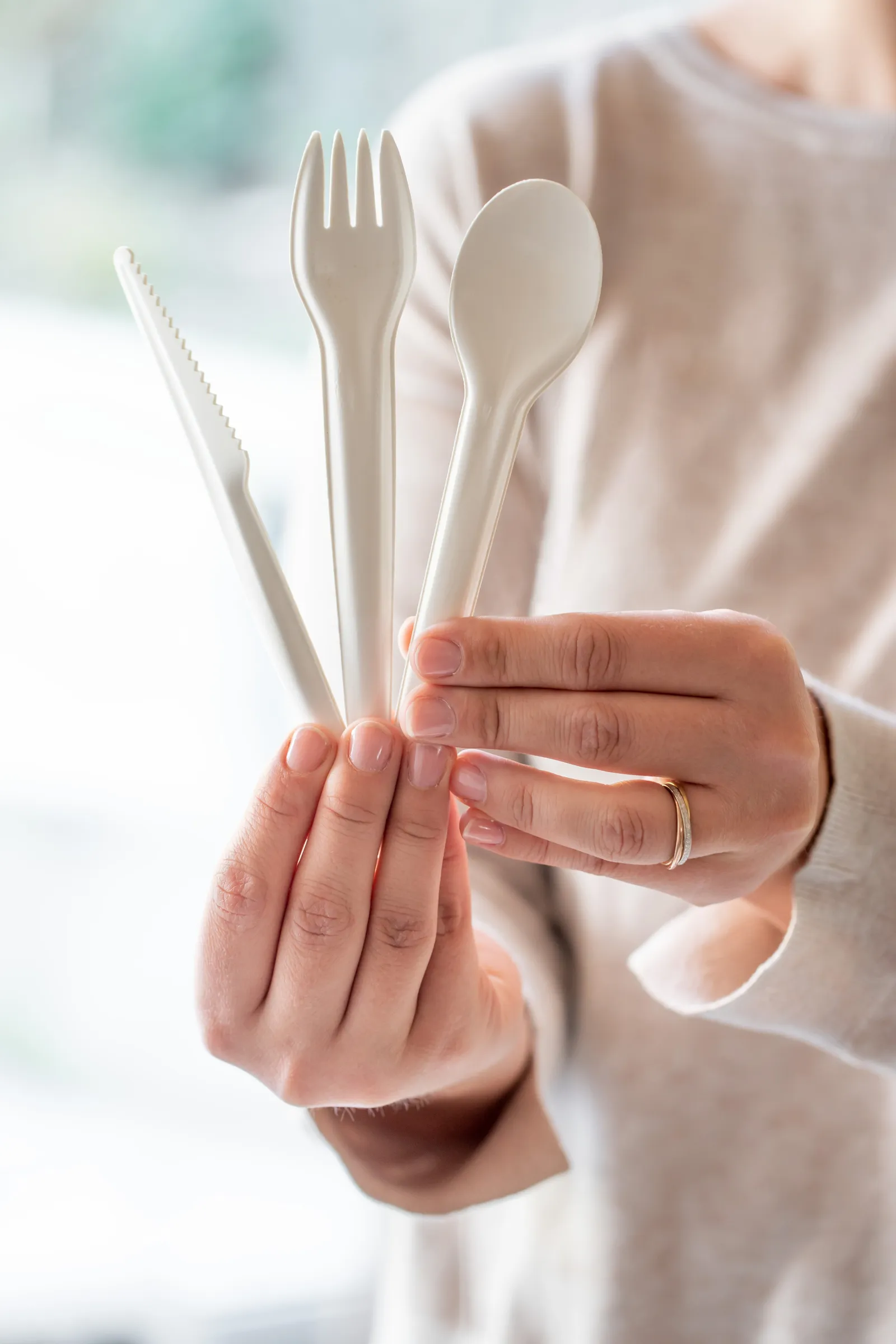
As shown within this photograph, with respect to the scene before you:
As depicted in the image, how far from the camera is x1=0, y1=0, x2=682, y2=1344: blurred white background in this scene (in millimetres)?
746

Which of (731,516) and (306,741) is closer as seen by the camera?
(306,741)

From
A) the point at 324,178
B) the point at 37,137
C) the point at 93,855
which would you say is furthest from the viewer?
the point at 93,855

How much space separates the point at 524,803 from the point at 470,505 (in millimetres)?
87

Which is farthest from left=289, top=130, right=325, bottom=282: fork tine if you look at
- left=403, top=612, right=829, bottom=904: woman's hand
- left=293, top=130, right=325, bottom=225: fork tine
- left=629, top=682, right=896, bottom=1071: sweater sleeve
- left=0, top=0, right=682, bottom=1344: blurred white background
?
left=0, top=0, right=682, bottom=1344: blurred white background

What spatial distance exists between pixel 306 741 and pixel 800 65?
0.44 m

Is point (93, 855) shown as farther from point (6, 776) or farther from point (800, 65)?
point (800, 65)

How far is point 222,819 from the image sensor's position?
2.74 ft

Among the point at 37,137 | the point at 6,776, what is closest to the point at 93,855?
the point at 6,776

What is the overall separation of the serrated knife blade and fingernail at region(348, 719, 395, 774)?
0.8 inches

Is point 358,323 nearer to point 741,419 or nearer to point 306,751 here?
point 306,751

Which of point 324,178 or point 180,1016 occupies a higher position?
point 324,178

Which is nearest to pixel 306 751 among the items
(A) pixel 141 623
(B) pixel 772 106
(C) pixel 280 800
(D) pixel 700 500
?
(C) pixel 280 800

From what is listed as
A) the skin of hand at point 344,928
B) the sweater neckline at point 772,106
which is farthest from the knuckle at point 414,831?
the sweater neckline at point 772,106

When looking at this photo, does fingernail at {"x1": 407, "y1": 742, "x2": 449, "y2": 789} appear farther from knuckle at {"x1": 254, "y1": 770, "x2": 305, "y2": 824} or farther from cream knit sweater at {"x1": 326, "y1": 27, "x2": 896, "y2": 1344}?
cream knit sweater at {"x1": 326, "y1": 27, "x2": 896, "y2": 1344}
